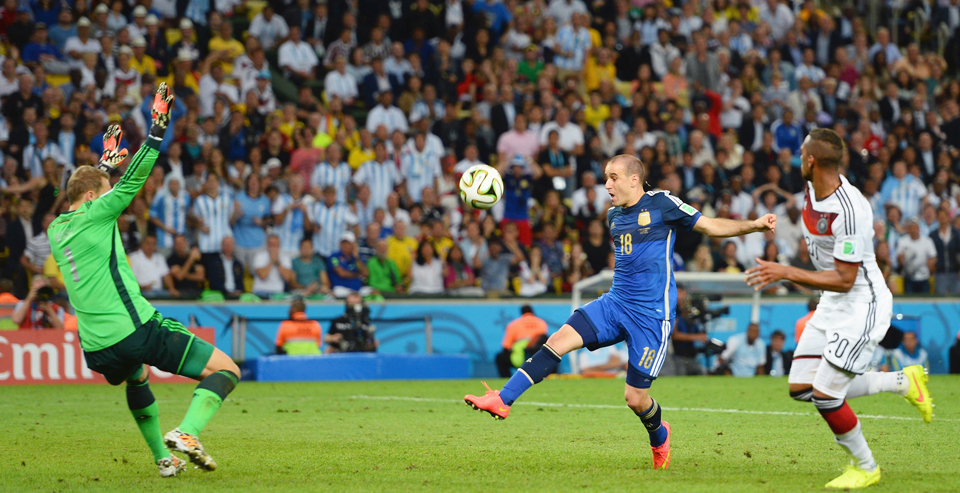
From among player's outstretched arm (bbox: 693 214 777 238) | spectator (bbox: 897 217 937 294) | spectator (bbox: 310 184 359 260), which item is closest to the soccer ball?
player's outstretched arm (bbox: 693 214 777 238)

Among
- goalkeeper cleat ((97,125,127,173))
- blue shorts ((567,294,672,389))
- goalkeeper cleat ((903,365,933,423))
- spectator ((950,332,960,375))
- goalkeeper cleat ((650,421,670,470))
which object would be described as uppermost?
goalkeeper cleat ((97,125,127,173))

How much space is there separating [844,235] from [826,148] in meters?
0.53

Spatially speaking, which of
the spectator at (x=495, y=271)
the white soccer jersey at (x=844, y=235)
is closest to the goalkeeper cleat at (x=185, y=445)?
the white soccer jersey at (x=844, y=235)

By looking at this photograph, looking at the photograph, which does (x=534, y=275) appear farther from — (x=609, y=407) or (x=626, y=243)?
(x=626, y=243)

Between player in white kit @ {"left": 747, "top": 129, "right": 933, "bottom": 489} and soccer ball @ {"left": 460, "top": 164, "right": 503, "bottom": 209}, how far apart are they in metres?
3.14

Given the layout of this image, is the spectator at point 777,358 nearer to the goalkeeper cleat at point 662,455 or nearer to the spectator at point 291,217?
the spectator at point 291,217

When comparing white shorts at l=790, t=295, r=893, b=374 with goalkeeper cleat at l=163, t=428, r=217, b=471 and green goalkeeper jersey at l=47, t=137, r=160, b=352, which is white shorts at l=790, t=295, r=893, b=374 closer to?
goalkeeper cleat at l=163, t=428, r=217, b=471

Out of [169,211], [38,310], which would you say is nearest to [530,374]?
[38,310]

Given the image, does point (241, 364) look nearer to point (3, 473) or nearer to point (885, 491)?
point (3, 473)

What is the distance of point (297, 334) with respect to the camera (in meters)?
17.3

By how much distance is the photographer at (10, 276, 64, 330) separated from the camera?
51.6ft

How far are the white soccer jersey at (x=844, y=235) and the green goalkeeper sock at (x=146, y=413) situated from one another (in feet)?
14.3

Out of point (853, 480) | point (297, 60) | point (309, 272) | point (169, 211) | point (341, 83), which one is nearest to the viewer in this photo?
point (853, 480)

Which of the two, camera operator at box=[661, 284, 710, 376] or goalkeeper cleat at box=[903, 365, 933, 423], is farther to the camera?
camera operator at box=[661, 284, 710, 376]
